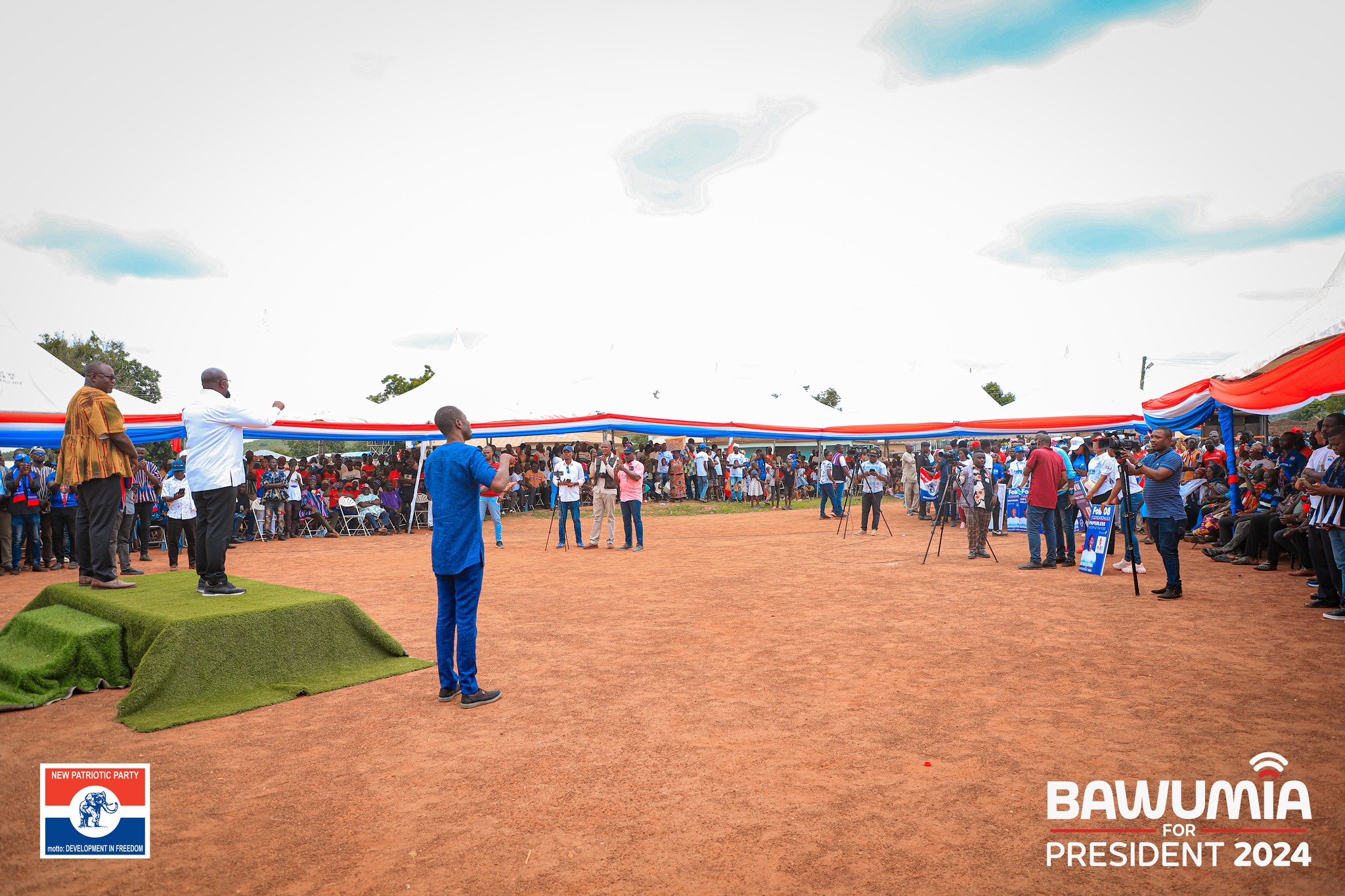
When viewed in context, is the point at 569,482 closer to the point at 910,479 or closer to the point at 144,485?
the point at 144,485

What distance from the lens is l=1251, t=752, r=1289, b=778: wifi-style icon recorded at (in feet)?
12.5

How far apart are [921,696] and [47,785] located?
522 cm

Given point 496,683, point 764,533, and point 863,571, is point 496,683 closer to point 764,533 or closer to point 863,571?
point 863,571

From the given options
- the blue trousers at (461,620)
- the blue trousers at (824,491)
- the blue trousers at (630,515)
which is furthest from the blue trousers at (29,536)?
the blue trousers at (824,491)

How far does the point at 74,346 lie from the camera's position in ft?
137

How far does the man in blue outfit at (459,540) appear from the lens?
4.96 metres

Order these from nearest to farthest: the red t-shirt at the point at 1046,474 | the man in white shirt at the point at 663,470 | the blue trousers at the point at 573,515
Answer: the red t-shirt at the point at 1046,474, the blue trousers at the point at 573,515, the man in white shirt at the point at 663,470

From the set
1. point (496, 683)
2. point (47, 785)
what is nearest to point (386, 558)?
point (496, 683)

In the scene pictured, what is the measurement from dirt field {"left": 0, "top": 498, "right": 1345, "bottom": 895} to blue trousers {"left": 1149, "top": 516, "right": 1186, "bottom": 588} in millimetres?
447

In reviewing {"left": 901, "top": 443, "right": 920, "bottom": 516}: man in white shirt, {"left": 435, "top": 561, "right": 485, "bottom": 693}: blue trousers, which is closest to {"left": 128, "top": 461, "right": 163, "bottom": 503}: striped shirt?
{"left": 435, "top": 561, "right": 485, "bottom": 693}: blue trousers

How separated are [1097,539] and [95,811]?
1116 centimetres

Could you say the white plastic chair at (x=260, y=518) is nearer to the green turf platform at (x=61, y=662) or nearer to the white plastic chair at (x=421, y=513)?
the white plastic chair at (x=421, y=513)

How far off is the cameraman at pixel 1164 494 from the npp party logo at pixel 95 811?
29.2ft

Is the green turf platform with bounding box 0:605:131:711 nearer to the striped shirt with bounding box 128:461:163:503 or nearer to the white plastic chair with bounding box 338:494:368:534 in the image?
the striped shirt with bounding box 128:461:163:503
